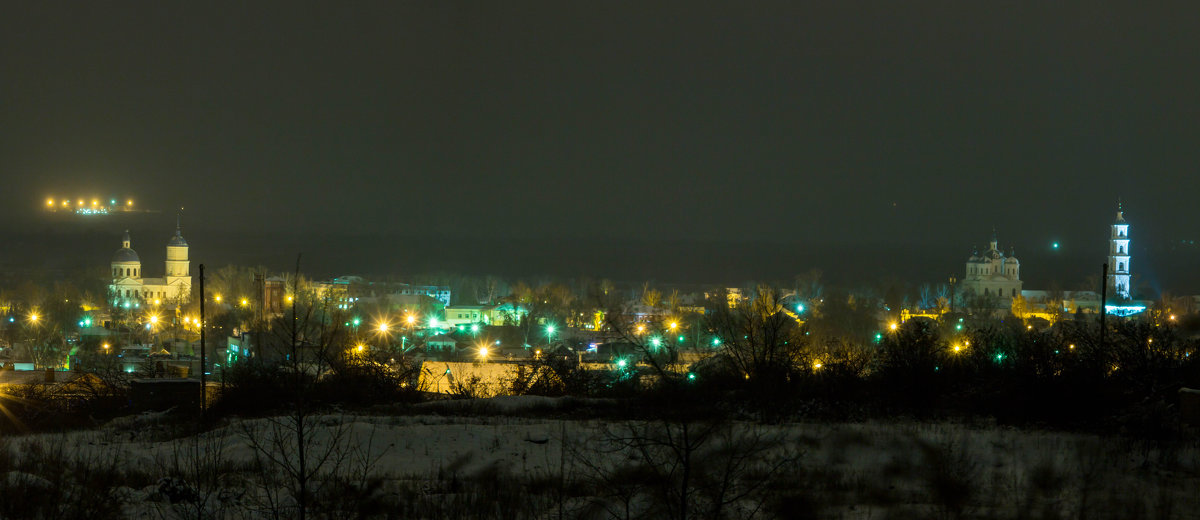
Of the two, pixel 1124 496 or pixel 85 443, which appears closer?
pixel 1124 496

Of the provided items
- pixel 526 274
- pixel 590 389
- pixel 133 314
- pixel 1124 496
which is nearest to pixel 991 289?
pixel 526 274

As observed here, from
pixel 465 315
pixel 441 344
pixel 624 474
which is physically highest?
pixel 624 474

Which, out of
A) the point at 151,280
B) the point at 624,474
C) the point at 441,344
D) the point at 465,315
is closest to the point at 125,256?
the point at 151,280

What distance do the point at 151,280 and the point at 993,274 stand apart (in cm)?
5604

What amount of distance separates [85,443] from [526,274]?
77935 millimetres

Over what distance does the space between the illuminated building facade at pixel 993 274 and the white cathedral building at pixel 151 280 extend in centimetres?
5082

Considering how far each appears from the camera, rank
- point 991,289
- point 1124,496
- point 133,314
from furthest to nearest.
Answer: point 991,289, point 133,314, point 1124,496

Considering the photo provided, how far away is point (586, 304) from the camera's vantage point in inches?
1845

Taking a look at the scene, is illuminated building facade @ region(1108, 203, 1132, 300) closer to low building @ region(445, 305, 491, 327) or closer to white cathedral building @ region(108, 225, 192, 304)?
low building @ region(445, 305, 491, 327)

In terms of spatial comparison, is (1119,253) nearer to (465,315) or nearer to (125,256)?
(465,315)

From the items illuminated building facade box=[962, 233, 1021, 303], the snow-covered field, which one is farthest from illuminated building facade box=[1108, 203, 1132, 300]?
the snow-covered field

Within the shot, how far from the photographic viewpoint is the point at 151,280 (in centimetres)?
5828

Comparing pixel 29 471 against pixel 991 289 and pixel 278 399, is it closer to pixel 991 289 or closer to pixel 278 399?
pixel 278 399

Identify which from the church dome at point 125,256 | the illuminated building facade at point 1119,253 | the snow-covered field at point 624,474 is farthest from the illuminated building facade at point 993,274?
the snow-covered field at point 624,474
